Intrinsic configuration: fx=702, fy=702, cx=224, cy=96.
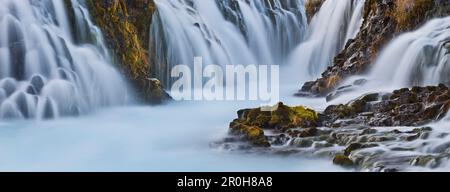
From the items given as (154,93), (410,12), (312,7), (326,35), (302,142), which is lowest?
(302,142)

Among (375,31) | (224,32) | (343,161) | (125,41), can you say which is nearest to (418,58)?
(375,31)

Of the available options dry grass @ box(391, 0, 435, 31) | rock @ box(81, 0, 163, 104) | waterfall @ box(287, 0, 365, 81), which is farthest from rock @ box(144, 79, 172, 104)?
waterfall @ box(287, 0, 365, 81)

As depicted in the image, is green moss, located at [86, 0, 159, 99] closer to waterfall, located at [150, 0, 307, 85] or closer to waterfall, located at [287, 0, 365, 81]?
waterfall, located at [150, 0, 307, 85]

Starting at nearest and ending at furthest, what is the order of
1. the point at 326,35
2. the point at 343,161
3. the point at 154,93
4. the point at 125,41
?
the point at 343,161, the point at 154,93, the point at 125,41, the point at 326,35

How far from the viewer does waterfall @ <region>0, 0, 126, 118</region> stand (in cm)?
1184

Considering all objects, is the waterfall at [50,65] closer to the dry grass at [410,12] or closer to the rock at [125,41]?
the rock at [125,41]

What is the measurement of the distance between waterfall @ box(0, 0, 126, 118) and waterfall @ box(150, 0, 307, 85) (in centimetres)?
267

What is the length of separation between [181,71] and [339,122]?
687cm

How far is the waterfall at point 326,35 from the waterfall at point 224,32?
0.97 meters

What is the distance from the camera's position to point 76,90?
494 inches

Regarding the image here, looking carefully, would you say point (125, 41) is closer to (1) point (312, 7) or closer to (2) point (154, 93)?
(2) point (154, 93)

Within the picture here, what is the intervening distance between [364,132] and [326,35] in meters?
9.18

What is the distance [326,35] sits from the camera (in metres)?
18.7
